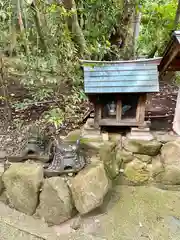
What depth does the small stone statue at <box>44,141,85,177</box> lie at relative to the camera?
1968 mm

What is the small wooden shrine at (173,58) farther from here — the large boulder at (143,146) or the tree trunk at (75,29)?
the tree trunk at (75,29)

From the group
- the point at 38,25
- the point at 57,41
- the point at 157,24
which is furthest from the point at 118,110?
the point at 157,24

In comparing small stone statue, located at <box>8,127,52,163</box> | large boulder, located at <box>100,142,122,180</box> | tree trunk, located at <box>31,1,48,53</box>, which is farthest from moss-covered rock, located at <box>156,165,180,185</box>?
tree trunk, located at <box>31,1,48,53</box>

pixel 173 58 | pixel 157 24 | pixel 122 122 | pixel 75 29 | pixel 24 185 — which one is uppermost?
pixel 157 24

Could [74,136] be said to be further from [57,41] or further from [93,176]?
[57,41]

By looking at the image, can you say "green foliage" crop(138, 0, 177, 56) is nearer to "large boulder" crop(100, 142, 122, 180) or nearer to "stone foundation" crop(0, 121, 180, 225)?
"stone foundation" crop(0, 121, 180, 225)

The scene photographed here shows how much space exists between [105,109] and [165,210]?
44.7 inches

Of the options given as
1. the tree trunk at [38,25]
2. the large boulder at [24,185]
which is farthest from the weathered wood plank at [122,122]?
the tree trunk at [38,25]

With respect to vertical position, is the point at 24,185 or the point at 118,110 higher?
the point at 118,110

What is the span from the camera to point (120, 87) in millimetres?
2006

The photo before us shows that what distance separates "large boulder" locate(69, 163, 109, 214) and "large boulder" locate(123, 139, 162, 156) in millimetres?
517

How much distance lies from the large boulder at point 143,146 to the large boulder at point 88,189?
517 millimetres

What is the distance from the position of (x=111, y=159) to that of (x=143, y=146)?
0.36m

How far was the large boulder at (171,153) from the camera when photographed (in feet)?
7.11
